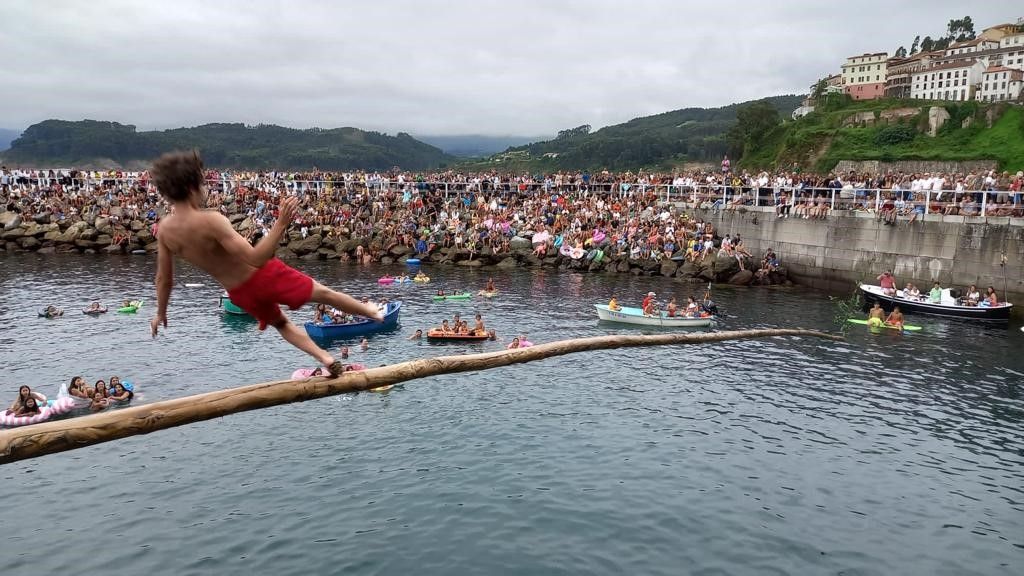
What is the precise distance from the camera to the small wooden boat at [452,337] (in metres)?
24.5

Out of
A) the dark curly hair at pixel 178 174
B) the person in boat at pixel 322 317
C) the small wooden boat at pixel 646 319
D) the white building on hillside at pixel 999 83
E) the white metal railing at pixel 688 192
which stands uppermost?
the white building on hillside at pixel 999 83

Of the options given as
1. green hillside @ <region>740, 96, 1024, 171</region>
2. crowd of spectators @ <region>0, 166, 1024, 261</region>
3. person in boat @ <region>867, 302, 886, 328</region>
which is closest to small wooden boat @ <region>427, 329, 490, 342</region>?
person in boat @ <region>867, 302, 886, 328</region>

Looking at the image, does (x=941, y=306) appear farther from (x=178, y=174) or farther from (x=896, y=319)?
(x=178, y=174)

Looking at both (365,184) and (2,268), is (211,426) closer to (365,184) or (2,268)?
(2,268)

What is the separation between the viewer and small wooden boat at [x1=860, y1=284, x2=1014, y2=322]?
1062 inches

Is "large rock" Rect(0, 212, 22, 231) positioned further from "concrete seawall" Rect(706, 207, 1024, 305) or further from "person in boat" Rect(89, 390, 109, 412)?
"concrete seawall" Rect(706, 207, 1024, 305)

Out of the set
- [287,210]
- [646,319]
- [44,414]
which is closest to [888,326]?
[646,319]

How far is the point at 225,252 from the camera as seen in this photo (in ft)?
16.3

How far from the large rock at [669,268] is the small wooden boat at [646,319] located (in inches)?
422

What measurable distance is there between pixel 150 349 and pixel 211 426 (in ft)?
28.3

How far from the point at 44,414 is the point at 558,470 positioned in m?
12.9

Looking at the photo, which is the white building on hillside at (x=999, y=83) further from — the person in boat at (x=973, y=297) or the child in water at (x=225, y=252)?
the child in water at (x=225, y=252)

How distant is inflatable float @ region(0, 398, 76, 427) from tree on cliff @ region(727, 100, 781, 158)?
92.5 meters

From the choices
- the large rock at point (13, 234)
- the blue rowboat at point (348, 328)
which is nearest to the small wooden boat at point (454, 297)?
the blue rowboat at point (348, 328)
